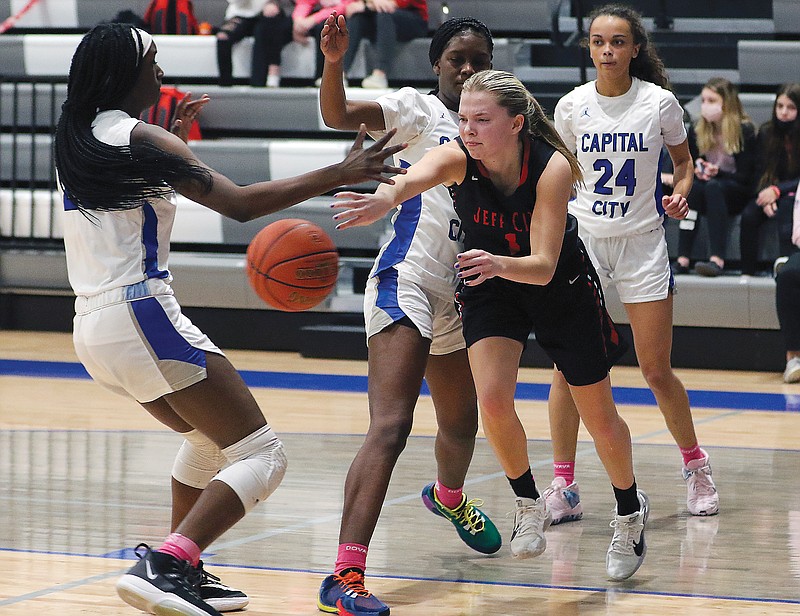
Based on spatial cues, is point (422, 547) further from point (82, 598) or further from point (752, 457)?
point (752, 457)

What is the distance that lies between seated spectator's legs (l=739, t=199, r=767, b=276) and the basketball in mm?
5060

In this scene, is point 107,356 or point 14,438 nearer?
point 107,356

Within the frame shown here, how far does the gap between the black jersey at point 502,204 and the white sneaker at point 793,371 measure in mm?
4495

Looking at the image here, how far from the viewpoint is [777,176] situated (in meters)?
8.41

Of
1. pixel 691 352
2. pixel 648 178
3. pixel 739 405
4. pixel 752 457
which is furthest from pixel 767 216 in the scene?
pixel 648 178

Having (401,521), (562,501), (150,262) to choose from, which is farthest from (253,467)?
(562,501)

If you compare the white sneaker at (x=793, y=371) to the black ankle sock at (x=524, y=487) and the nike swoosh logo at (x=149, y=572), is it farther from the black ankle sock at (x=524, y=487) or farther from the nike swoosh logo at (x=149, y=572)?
the nike swoosh logo at (x=149, y=572)

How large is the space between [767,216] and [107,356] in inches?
240

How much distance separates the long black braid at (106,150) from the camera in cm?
309

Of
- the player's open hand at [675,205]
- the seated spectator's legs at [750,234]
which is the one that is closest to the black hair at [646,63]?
the player's open hand at [675,205]

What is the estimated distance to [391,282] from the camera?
381cm

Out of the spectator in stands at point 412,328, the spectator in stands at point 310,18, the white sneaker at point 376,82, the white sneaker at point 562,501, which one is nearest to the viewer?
the spectator in stands at point 412,328

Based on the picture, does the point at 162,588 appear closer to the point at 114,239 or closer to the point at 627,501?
the point at 114,239

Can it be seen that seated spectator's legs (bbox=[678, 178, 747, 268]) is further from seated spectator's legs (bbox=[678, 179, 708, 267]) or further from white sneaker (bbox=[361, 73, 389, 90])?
white sneaker (bbox=[361, 73, 389, 90])
